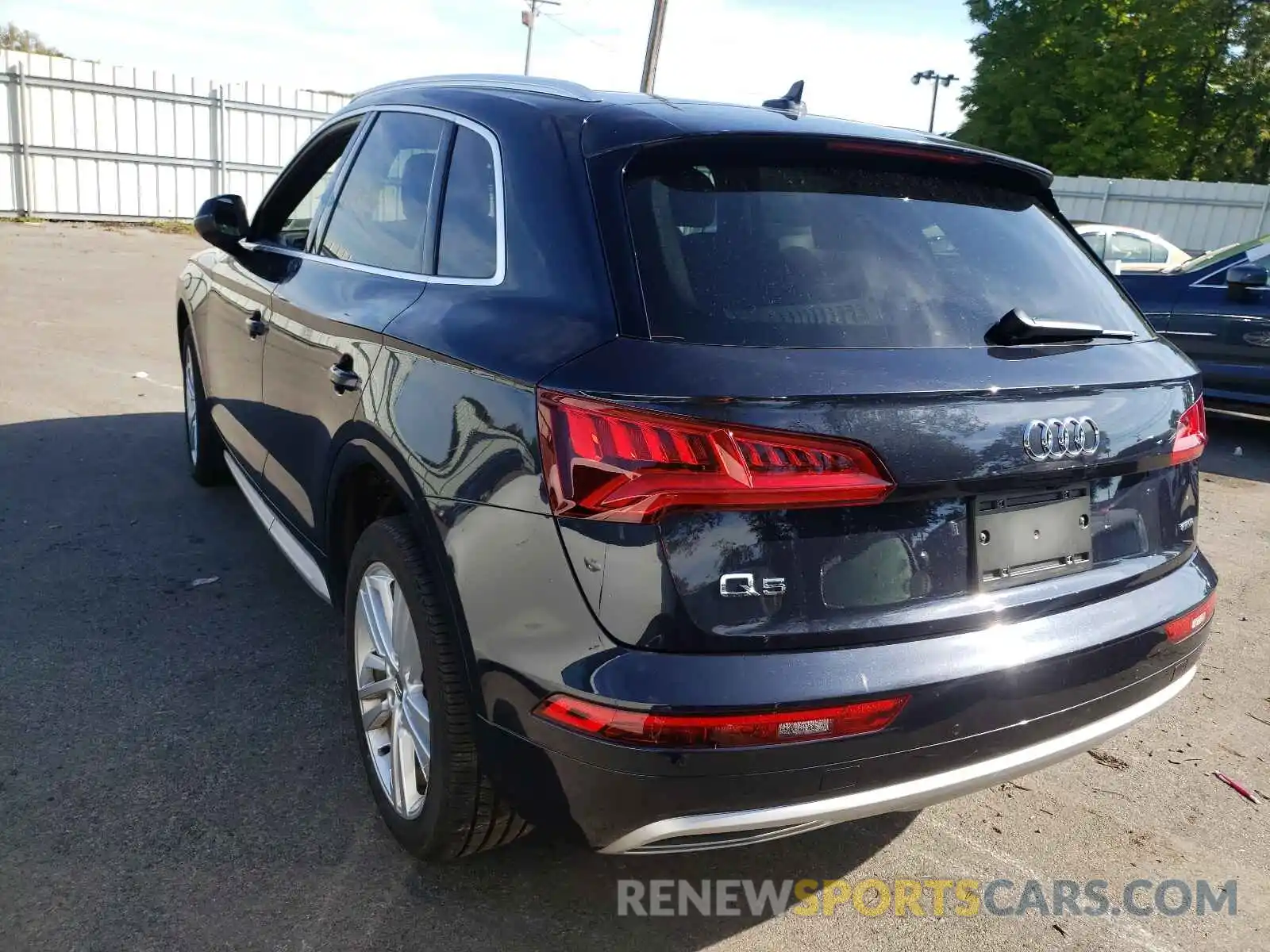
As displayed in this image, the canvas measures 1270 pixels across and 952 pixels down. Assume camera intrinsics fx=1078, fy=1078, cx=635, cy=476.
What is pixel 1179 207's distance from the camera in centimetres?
2364

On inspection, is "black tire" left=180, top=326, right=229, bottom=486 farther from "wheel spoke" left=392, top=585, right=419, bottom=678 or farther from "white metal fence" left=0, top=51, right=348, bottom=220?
"white metal fence" left=0, top=51, right=348, bottom=220

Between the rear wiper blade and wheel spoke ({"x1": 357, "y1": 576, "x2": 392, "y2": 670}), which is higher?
the rear wiper blade

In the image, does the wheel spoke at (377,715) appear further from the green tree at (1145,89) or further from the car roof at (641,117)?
the green tree at (1145,89)

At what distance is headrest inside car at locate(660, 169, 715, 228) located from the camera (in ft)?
7.23

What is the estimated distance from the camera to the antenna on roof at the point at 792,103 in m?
2.76

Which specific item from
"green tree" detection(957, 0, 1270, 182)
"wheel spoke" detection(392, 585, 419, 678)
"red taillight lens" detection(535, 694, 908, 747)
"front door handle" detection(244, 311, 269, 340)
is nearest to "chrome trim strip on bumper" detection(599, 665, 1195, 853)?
"red taillight lens" detection(535, 694, 908, 747)

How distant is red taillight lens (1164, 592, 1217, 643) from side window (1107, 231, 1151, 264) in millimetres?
12266

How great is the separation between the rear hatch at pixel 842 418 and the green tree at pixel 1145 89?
127ft

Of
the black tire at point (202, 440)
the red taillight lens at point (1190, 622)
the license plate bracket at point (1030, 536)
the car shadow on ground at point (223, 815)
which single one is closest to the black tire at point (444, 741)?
the car shadow on ground at point (223, 815)

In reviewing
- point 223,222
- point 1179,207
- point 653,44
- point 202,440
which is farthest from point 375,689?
point 1179,207

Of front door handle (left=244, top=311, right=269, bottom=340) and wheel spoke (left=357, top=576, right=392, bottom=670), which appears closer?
wheel spoke (left=357, top=576, right=392, bottom=670)

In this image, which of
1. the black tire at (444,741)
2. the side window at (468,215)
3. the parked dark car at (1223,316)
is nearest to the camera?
the black tire at (444,741)

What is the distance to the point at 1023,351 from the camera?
229 centimetres

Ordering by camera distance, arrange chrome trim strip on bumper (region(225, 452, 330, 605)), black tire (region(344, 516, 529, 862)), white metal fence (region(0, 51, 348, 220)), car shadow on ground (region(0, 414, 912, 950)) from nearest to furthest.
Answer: black tire (region(344, 516, 529, 862)), car shadow on ground (region(0, 414, 912, 950)), chrome trim strip on bumper (region(225, 452, 330, 605)), white metal fence (region(0, 51, 348, 220))
